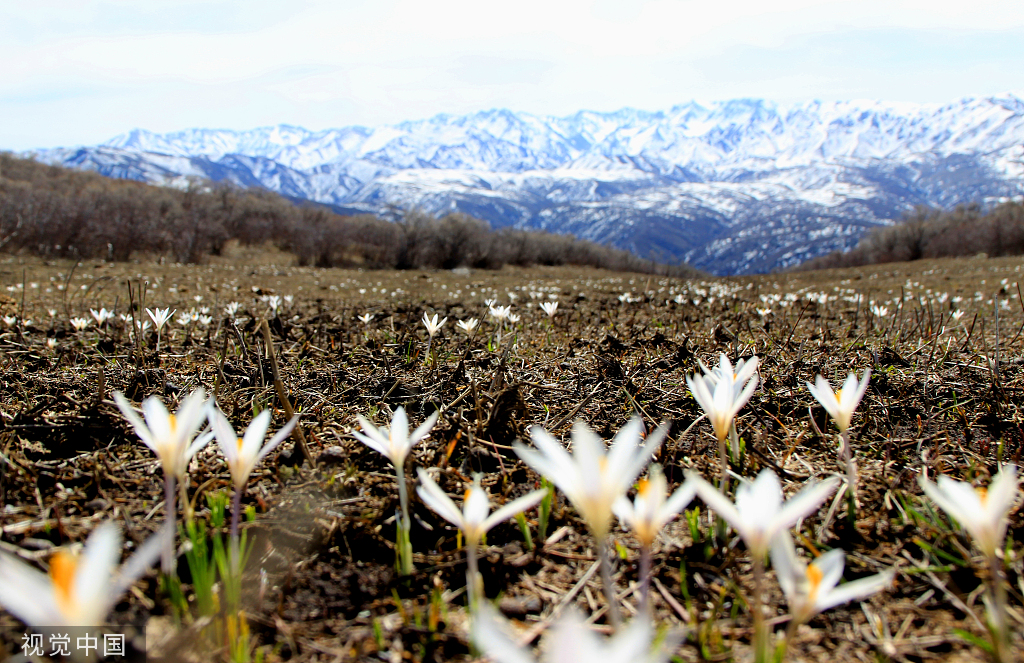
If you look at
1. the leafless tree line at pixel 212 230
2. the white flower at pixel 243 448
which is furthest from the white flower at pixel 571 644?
the leafless tree line at pixel 212 230

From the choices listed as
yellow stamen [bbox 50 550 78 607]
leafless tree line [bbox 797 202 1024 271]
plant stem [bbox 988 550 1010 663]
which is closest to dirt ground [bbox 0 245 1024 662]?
plant stem [bbox 988 550 1010 663]

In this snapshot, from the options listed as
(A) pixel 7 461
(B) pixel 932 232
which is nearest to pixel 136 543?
(A) pixel 7 461

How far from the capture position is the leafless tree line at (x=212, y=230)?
1722cm

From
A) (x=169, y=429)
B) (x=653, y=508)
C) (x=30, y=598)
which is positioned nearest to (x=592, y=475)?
(x=653, y=508)

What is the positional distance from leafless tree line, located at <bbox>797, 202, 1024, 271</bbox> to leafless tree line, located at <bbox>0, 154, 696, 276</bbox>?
51.9ft

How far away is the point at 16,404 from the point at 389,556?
1647 mm

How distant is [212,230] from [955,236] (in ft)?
138

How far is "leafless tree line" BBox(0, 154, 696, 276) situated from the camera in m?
17.2

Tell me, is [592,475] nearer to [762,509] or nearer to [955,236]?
[762,509]

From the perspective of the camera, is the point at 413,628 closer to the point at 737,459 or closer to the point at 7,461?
the point at 737,459

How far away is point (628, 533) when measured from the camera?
129 centimetres

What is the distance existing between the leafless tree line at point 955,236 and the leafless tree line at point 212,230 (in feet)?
51.9

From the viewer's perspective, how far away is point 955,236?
3319 cm

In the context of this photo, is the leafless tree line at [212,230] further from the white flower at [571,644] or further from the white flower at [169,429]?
the white flower at [571,644]
